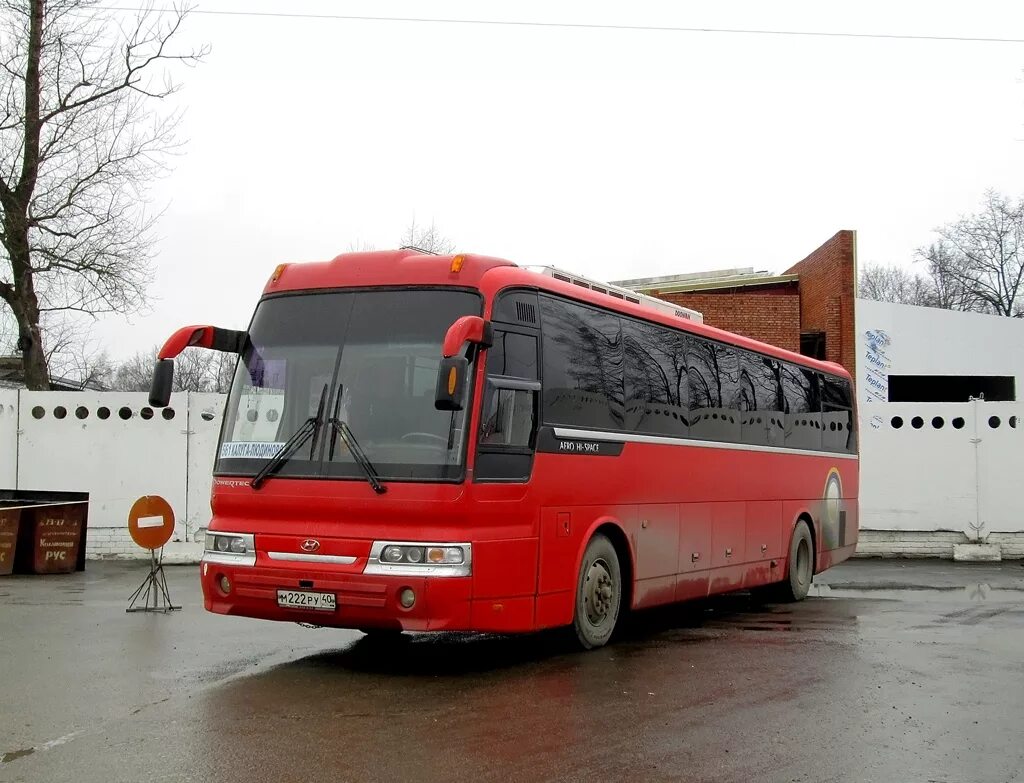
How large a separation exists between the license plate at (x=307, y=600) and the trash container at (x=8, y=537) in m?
10.0

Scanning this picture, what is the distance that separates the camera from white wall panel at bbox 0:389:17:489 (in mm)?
19953

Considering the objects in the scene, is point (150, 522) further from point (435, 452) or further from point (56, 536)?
point (56, 536)

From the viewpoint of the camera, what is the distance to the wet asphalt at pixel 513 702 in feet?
20.9

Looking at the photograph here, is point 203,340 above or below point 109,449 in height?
above

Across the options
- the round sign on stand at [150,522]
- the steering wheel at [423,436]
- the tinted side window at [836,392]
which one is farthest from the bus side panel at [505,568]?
the tinted side window at [836,392]

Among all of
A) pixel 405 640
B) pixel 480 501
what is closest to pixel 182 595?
pixel 405 640

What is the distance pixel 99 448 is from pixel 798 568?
1148 cm

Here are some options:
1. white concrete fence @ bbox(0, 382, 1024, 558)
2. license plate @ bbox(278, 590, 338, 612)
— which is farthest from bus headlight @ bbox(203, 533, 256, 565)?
white concrete fence @ bbox(0, 382, 1024, 558)

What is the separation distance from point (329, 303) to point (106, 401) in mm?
11814

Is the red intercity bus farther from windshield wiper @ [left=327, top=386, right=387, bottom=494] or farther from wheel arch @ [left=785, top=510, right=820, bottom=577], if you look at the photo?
wheel arch @ [left=785, top=510, right=820, bottom=577]

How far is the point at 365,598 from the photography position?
28.2 feet

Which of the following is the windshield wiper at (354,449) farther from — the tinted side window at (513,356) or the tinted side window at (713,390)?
the tinted side window at (713,390)

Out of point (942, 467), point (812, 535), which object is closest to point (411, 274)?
point (812, 535)

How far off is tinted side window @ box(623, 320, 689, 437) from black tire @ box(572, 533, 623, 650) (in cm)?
122
